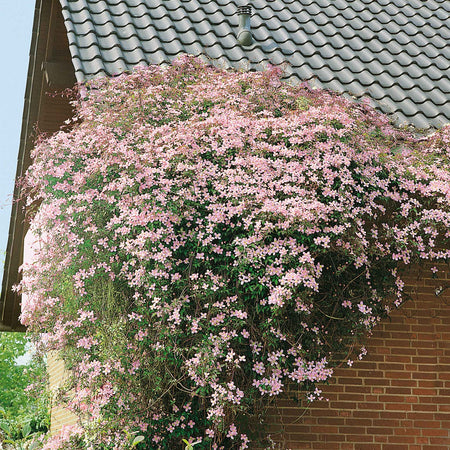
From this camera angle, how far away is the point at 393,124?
26.4 feet

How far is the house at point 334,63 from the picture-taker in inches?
277

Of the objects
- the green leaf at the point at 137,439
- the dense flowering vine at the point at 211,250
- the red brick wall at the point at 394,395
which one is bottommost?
the red brick wall at the point at 394,395

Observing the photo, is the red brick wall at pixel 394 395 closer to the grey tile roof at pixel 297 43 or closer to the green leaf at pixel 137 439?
the green leaf at pixel 137 439

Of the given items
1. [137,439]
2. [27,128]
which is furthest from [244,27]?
[137,439]

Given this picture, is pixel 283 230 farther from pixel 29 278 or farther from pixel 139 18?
pixel 139 18

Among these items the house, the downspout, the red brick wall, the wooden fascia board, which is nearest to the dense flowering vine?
the red brick wall

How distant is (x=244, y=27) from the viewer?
9023mm

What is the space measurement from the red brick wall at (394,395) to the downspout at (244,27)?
12.6 feet

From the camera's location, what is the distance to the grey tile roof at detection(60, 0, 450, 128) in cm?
827

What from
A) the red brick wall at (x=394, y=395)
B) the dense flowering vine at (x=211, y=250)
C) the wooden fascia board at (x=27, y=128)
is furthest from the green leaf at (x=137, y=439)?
the wooden fascia board at (x=27, y=128)

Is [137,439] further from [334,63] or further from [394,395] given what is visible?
[334,63]

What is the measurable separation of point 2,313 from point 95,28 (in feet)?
20.8

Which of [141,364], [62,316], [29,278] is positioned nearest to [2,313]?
[29,278]

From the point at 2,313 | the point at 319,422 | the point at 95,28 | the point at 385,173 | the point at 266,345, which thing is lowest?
the point at 2,313
